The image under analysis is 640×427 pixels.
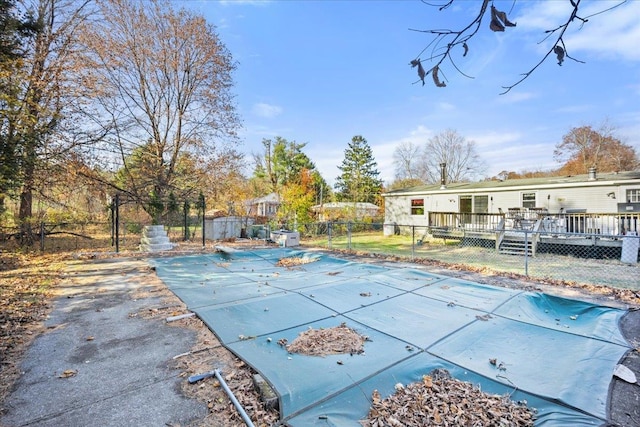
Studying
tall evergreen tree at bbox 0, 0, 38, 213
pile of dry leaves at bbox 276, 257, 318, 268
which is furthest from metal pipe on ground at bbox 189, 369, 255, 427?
tall evergreen tree at bbox 0, 0, 38, 213

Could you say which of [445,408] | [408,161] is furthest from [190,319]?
[408,161]

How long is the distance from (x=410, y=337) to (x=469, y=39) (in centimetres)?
292

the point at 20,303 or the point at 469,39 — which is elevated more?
the point at 469,39

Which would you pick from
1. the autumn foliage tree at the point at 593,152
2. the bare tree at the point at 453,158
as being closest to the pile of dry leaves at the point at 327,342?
the bare tree at the point at 453,158

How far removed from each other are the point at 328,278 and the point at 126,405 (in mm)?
4370

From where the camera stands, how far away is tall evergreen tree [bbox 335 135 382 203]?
28609 mm

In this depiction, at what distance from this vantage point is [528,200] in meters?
12.8

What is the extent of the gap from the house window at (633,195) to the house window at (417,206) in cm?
820

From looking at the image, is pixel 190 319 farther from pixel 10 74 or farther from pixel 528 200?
pixel 528 200

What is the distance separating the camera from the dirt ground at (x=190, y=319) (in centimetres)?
221

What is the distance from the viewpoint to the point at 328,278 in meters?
6.22

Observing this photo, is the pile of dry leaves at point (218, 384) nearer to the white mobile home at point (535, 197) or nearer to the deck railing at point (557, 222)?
the deck railing at point (557, 222)

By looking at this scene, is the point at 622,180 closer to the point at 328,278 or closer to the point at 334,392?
the point at 328,278

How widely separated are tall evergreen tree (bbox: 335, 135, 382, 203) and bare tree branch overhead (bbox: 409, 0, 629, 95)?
88.1 ft
